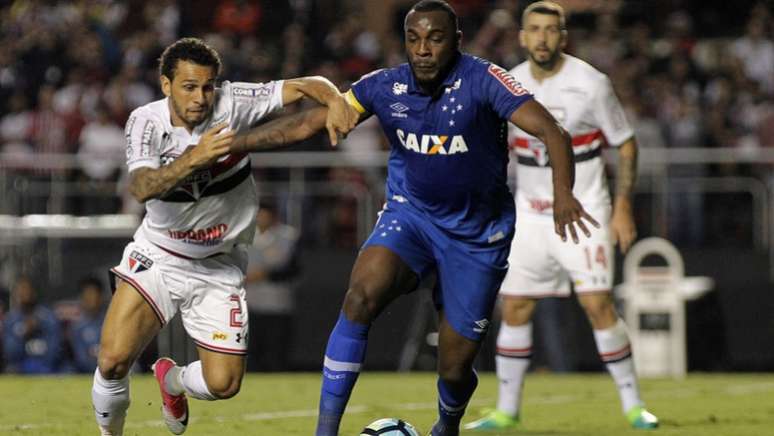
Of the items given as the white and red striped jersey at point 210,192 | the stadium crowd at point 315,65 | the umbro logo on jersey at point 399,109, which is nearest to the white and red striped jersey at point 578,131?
the white and red striped jersey at point 210,192

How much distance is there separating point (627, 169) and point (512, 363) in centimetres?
147

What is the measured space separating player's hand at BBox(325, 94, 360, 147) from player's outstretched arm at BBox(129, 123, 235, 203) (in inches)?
18.3

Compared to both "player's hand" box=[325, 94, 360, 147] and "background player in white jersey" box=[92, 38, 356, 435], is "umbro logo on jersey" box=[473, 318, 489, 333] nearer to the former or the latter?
"player's hand" box=[325, 94, 360, 147]

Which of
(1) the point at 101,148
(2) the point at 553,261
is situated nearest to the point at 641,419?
(2) the point at 553,261

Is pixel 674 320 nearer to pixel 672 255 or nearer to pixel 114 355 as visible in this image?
pixel 672 255

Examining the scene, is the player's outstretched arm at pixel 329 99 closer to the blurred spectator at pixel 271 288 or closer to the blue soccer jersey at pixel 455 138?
the blue soccer jersey at pixel 455 138

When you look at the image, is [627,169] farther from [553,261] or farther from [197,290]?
[197,290]

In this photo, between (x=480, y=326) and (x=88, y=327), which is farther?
(x=88, y=327)

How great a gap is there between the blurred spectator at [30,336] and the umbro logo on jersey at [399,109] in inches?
374

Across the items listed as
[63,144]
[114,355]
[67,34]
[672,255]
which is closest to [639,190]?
[672,255]

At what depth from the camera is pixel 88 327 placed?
16547 mm

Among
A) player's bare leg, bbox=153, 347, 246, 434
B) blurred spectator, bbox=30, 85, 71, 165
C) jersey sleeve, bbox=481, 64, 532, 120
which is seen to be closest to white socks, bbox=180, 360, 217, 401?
player's bare leg, bbox=153, 347, 246, 434

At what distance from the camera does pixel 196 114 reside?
810cm

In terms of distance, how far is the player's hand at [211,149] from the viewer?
7500 mm
